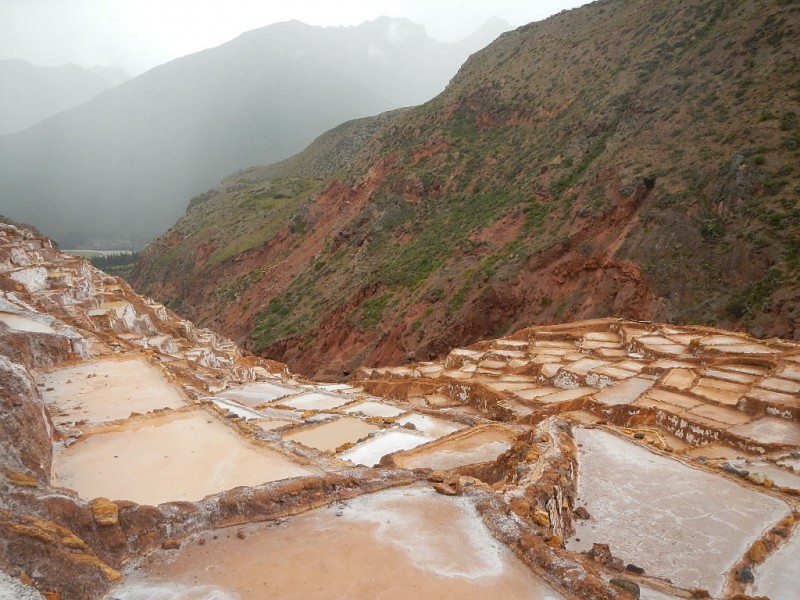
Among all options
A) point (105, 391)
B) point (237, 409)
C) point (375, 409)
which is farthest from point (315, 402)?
point (105, 391)

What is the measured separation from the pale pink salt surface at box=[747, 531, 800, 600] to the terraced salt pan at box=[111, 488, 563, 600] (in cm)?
280

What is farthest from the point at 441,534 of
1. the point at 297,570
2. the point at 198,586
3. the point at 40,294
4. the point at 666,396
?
the point at 40,294

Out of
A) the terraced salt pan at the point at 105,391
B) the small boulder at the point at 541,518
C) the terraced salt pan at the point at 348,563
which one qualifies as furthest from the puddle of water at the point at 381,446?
the terraced salt pan at the point at 105,391

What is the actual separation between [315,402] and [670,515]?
843 cm

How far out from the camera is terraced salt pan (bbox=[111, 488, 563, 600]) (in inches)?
178

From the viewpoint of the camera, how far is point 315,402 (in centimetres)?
1360

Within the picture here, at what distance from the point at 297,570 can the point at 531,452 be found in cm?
428

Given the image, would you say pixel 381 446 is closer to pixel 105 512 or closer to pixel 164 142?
pixel 105 512

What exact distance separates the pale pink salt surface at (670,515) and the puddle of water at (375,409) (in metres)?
4.39

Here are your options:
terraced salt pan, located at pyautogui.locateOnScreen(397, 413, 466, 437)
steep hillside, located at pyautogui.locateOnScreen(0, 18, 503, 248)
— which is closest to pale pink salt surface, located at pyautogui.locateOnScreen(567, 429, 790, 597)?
terraced salt pan, located at pyautogui.locateOnScreen(397, 413, 466, 437)

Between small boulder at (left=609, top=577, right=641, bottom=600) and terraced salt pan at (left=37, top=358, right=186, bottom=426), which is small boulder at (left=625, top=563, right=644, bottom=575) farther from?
terraced salt pan at (left=37, top=358, right=186, bottom=426)

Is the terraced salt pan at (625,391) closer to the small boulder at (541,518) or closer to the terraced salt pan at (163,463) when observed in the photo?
the small boulder at (541,518)

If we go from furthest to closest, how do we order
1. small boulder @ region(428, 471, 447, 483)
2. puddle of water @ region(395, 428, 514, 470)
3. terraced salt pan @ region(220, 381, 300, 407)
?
terraced salt pan @ region(220, 381, 300, 407) → puddle of water @ region(395, 428, 514, 470) → small boulder @ region(428, 471, 447, 483)

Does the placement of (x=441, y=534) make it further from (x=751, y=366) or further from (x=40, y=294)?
(x=40, y=294)
